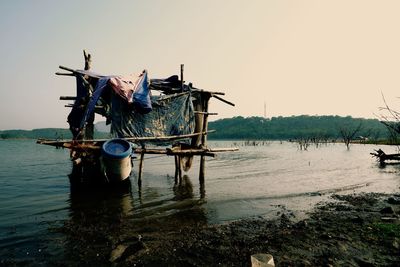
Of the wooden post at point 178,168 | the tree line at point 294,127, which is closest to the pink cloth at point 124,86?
the wooden post at point 178,168

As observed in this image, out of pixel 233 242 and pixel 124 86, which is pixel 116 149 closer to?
pixel 124 86

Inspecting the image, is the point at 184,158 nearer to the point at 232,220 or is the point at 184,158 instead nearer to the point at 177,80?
the point at 177,80

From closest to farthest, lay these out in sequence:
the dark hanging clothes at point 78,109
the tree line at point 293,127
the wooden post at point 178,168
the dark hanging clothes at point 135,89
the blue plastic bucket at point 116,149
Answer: the blue plastic bucket at point 116,149 < the dark hanging clothes at point 135,89 < the dark hanging clothes at point 78,109 < the wooden post at point 178,168 < the tree line at point 293,127

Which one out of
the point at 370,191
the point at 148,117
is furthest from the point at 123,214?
the point at 370,191

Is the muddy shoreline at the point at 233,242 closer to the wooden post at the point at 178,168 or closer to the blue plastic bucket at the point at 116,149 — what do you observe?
the blue plastic bucket at the point at 116,149

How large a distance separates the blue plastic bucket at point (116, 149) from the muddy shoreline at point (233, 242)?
2.52m

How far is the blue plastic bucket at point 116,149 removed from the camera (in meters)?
11.4

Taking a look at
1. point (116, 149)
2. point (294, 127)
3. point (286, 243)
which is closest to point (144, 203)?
point (116, 149)

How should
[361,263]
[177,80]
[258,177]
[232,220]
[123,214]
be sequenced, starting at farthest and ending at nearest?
[258,177], [177,80], [123,214], [232,220], [361,263]

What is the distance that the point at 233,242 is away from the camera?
7.07 m

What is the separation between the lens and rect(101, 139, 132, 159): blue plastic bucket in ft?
37.3

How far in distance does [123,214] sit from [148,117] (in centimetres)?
534

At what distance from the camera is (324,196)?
1366 centimetres

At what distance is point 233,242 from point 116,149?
6.78 metres
